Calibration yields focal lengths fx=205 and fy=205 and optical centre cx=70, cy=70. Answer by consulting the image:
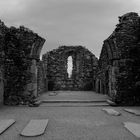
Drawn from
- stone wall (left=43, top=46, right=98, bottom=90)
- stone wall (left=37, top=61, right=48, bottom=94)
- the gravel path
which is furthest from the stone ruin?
stone wall (left=43, top=46, right=98, bottom=90)

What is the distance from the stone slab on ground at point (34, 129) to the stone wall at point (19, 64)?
3.74 metres

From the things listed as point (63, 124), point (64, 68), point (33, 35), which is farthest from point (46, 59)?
point (63, 124)

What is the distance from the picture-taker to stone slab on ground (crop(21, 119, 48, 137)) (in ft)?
14.8

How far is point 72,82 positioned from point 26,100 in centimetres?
1098

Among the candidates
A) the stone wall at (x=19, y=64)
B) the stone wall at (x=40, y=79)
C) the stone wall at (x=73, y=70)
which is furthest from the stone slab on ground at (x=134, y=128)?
the stone wall at (x=73, y=70)

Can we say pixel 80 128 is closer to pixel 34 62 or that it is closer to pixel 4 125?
pixel 4 125

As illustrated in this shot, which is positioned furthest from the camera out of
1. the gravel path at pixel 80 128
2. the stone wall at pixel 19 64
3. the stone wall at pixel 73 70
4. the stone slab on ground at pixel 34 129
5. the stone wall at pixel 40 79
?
the stone wall at pixel 73 70

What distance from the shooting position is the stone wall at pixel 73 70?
1966 cm

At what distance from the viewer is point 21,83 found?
9.11 metres

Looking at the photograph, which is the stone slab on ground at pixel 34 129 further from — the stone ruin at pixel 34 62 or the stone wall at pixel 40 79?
the stone wall at pixel 40 79

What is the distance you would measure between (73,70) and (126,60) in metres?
11.2

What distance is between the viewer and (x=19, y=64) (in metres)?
9.16

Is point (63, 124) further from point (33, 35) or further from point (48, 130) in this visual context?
point (33, 35)

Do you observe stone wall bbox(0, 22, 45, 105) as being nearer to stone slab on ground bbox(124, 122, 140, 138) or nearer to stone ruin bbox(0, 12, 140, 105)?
stone ruin bbox(0, 12, 140, 105)
